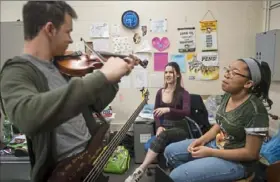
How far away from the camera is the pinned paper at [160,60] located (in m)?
3.04

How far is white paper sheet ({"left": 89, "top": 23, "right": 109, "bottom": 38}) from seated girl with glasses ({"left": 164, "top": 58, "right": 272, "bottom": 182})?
2.00m

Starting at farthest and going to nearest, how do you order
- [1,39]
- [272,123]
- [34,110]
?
1. [272,123]
2. [1,39]
3. [34,110]

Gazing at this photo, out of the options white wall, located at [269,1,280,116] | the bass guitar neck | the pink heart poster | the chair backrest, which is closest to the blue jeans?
the bass guitar neck

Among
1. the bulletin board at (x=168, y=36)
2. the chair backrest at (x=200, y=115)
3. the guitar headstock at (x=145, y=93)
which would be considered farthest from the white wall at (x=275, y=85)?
the guitar headstock at (x=145, y=93)

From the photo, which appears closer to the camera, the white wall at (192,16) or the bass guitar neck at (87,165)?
the bass guitar neck at (87,165)

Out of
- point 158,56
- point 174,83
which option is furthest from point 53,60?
point 158,56

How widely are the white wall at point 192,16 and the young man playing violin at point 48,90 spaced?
225 cm

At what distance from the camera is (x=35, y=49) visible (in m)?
0.77

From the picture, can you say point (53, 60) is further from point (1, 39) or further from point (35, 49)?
point (1, 39)

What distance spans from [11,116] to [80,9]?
2.64 m

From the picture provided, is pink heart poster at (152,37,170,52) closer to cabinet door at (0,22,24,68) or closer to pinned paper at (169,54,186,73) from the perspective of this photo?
pinned paper at (169,54,186,73)

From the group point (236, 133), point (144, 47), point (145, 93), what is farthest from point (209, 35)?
point (236, 133)

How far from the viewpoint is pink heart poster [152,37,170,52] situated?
3.01 meters

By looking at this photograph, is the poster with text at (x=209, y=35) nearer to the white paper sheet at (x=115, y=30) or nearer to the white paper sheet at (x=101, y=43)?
the white paper sheet at (x=115, y=30)
